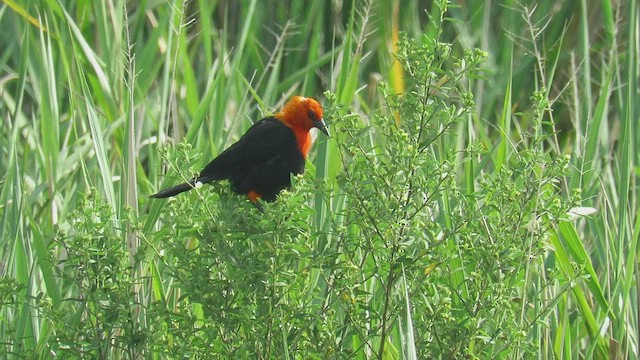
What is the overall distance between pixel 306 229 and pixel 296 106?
89cm

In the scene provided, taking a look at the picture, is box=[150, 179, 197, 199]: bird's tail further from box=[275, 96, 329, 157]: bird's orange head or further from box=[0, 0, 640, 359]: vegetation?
box=[275, 96, 329, 157]: bird's orange head

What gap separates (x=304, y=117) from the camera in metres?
2.69

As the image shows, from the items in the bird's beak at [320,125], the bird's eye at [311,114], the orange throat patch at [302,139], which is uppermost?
the bird's eye at [311,114]

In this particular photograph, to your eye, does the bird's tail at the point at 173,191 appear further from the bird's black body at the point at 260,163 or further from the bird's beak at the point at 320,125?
the bird's beak at the point at 320,125

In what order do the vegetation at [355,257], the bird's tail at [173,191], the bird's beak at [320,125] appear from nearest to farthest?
the vegetation at [355,257] < the bird's tail at [173,191] < the bird's beak at [320,125]

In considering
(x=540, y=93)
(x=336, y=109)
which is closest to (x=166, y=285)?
(x=336, y=109)

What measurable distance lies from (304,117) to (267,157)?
26 centimetres

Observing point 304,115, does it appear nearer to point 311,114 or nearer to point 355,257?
point 311,114

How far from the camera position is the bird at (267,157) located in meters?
2.33

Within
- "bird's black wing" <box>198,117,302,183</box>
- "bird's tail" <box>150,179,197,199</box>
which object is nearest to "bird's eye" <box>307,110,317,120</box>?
"bird's black wing" <box>198,117,302,183</box>

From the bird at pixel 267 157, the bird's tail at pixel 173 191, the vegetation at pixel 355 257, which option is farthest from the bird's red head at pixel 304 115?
the bird's tail at pixel 173 191

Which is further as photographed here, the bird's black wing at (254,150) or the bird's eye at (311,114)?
the bird's eye at (311,114)

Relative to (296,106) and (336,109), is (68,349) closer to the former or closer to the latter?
(336,109)

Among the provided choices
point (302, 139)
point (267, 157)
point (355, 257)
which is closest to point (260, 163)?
point (267, 157)
